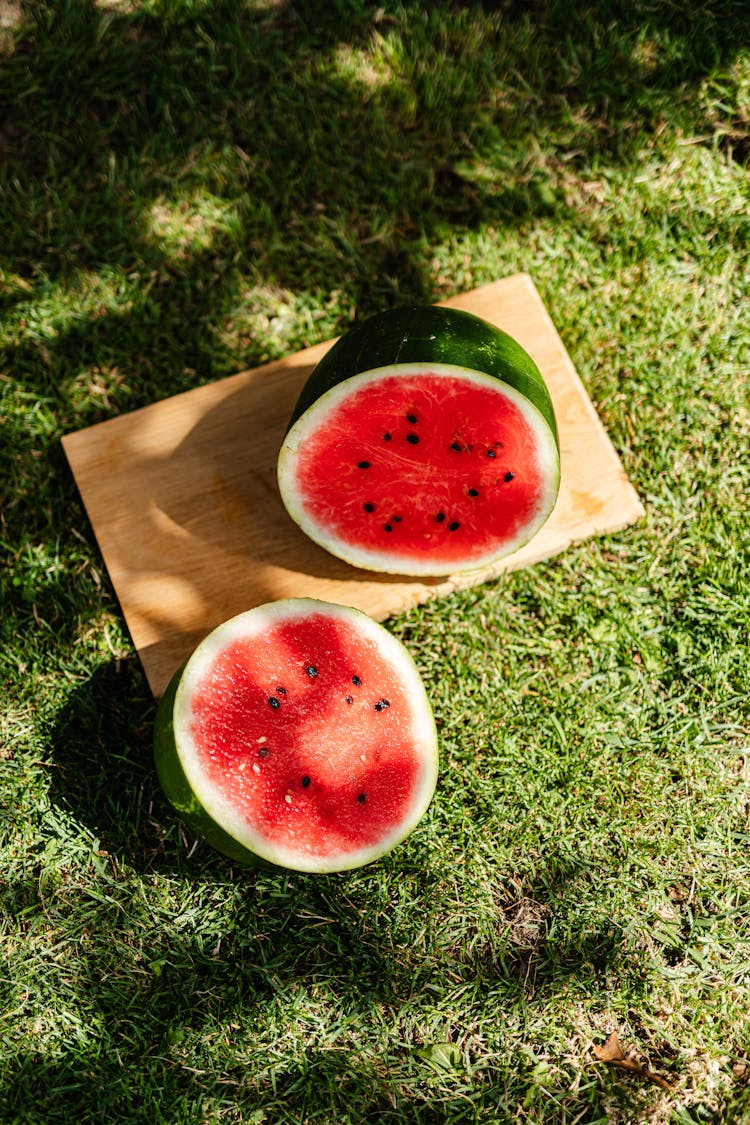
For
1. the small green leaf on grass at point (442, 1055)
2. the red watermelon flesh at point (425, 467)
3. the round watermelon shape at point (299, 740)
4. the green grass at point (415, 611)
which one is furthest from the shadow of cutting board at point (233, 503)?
the small green leaf on grass at point (442, 1055)

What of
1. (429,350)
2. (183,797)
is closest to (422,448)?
(429,350)

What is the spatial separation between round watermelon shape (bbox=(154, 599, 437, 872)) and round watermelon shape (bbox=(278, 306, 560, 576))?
31 centimetres

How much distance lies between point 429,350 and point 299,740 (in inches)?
44.9

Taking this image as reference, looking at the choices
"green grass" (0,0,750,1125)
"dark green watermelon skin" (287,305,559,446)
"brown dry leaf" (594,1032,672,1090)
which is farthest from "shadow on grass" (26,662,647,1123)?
"dark green watermelon skin" (287,305,559,446)

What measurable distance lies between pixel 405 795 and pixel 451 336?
1320mm

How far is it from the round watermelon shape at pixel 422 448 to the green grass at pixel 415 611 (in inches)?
15.3

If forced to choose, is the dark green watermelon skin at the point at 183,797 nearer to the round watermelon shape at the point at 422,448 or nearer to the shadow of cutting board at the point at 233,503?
the shadow of cutting board at the point at 233,503

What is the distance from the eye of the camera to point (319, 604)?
2.68 m

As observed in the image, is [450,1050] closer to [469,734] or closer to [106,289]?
[469,734]

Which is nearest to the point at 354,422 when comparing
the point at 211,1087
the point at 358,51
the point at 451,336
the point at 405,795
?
the point at 451,336

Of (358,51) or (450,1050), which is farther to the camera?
(358,51)

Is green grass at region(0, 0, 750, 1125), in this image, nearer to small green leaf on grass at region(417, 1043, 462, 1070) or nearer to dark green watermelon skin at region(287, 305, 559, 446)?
small green leaf on grass at region(417, 1043, 462, 1070)

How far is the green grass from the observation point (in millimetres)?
2812

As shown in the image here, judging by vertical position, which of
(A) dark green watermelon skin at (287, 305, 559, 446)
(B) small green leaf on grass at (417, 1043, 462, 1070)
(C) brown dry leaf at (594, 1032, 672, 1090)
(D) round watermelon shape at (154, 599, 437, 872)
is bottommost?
(C) brown dry leaf at (594, 1032, 672, 1090)
